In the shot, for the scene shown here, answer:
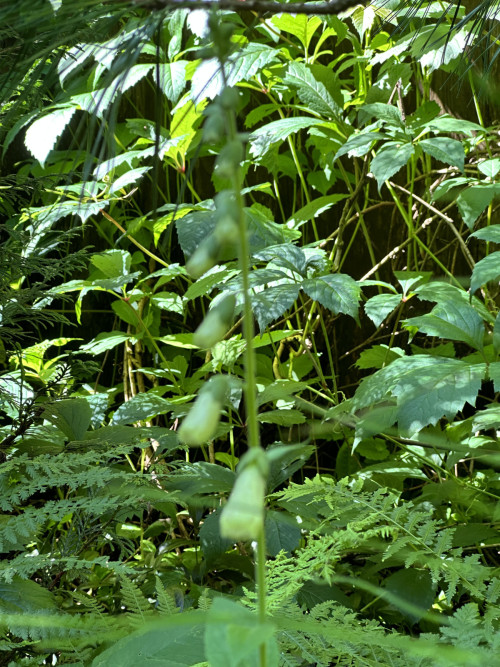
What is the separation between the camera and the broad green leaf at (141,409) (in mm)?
1736

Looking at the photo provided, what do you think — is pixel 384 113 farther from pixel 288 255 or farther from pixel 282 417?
pixel 282 417

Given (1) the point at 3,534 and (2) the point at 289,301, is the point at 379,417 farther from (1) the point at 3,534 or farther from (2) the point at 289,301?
(1) the point at 3,534

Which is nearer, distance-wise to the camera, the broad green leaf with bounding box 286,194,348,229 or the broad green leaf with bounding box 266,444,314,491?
the broad green leaf with bounding box 266,444,314,491

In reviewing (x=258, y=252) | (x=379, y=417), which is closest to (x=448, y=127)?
(x=258, y=252)

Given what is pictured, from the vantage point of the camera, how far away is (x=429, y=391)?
1.26 m

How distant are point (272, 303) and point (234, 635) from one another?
3.79 feet

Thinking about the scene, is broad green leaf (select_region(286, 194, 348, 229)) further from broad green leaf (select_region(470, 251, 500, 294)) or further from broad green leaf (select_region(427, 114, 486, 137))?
broad green leaf (select_region(470, 251, 500, 294))

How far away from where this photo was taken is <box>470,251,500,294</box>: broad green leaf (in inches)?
53.6

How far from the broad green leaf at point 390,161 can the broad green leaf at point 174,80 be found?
60cm

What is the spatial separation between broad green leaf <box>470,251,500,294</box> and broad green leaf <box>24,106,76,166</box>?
0.95 metres

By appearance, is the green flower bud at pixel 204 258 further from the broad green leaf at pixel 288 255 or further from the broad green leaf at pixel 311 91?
the broad green leaf at pixel 311 91

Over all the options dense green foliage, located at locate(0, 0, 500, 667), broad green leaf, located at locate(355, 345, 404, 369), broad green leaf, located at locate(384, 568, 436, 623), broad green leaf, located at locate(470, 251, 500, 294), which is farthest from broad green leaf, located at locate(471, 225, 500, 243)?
broad green leaf, located at locate(384, 568, 436, 623)

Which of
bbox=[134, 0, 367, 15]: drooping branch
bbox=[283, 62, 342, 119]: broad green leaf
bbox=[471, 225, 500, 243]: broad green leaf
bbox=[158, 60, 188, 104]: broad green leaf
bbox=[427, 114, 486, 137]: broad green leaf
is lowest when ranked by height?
bbox=[471, 225, 500, 243]: broad green leaf

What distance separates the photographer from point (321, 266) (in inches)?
Result: 68.4
